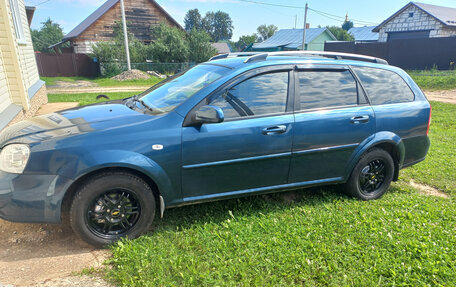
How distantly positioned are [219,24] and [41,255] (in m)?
132

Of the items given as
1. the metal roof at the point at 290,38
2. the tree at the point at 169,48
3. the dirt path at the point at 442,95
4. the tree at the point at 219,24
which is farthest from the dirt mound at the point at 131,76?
the tree at the point at 219,24

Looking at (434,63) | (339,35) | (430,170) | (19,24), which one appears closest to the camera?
(430,170)

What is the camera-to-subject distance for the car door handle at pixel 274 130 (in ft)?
10.3

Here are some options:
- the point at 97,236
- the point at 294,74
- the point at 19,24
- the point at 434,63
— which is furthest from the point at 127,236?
the point at 434,63

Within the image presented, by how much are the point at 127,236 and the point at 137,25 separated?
32.1 meters

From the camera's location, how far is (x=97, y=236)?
2.85 metres

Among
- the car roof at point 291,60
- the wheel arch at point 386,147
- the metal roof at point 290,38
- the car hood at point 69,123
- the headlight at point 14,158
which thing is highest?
the metal roof at point 290,38

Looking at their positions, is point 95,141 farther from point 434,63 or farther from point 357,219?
point 434,63

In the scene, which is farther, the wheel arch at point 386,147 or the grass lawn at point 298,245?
the wheel arch at point 386,147

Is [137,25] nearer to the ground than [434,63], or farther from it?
farther from it

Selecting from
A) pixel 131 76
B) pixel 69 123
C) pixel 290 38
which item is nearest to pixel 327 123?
pixel 69 123

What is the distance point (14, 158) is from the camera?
262 cm

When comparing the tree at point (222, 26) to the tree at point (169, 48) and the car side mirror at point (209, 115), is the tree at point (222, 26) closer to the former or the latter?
the tree at point (169, 48)

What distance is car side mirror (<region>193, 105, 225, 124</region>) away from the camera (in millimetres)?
2875
